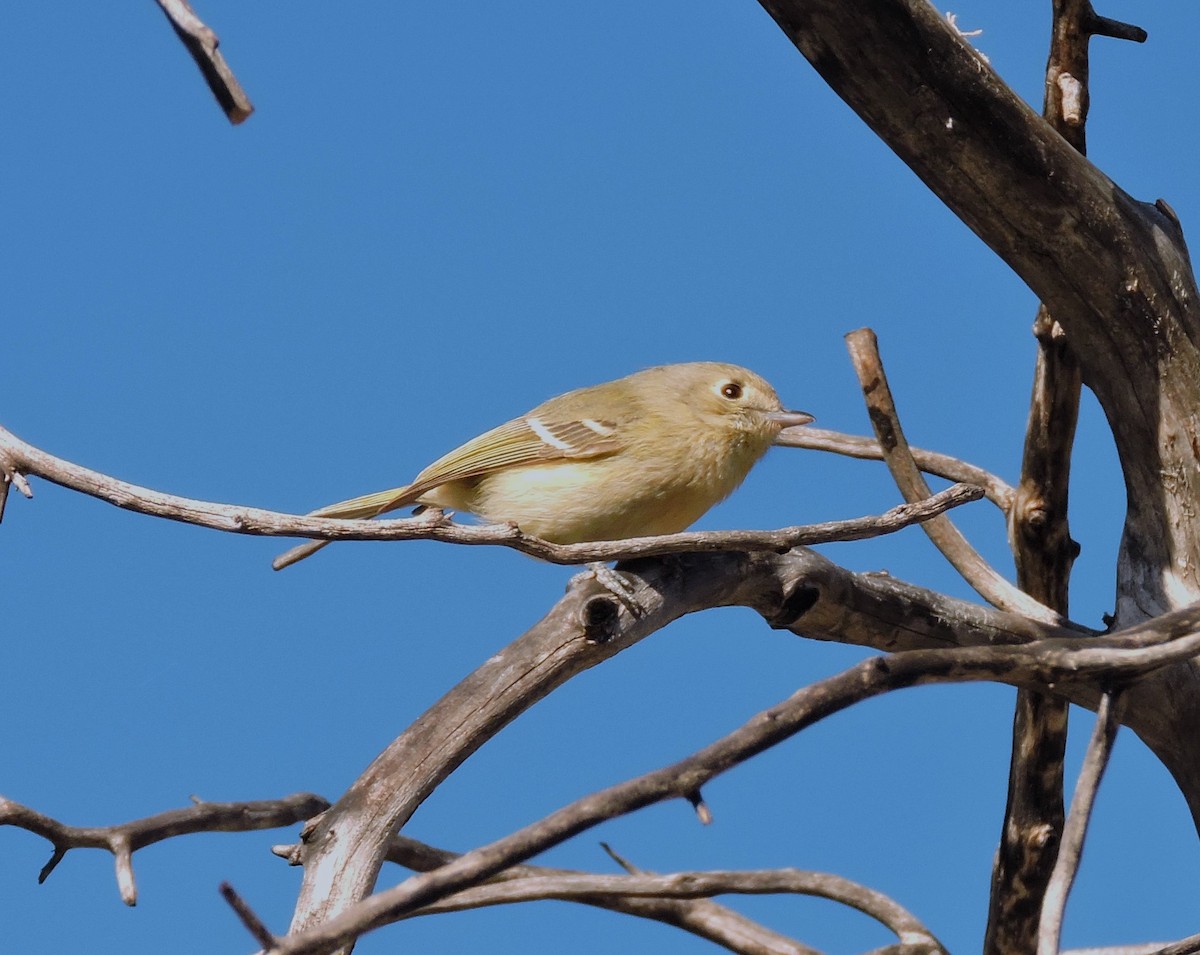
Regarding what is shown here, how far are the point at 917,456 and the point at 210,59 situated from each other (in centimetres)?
396

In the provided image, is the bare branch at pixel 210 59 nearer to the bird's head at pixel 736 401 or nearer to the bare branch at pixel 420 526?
the bare branch at pixel 420 526

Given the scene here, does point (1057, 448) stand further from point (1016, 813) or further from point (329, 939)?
point (329, 939)

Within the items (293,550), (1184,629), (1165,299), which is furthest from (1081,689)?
(293,550)

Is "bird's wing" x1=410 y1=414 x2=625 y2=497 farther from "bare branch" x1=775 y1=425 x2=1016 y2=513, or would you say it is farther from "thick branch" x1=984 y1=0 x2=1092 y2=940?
"thick branch" x1=984 y1=0 x2=1092 y2=940

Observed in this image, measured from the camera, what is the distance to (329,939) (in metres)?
2.19

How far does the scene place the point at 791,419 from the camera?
5.20m

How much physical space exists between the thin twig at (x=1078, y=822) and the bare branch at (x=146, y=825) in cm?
228

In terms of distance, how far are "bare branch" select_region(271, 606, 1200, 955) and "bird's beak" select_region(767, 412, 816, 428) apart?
177cm

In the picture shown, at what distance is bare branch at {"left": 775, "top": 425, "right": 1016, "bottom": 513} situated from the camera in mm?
4992

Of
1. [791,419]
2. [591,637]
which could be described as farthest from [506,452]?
[591,637]

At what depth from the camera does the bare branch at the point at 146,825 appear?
3762 millimetres

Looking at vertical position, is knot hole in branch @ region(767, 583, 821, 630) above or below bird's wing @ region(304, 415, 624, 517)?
below

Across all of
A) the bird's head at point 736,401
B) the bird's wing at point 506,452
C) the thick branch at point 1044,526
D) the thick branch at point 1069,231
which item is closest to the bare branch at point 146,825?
the bird's wing at point 506,452

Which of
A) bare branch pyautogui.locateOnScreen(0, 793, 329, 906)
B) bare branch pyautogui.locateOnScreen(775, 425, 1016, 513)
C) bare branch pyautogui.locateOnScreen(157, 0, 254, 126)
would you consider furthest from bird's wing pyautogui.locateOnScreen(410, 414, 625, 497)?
bare branch pyautogui.locateOnScreen(157, 0, 254, 126)
